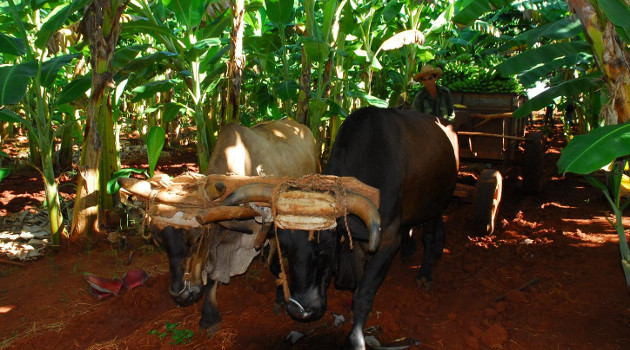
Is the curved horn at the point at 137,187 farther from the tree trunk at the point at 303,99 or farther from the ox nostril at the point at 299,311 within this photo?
the tree trunk at the point at 303,99

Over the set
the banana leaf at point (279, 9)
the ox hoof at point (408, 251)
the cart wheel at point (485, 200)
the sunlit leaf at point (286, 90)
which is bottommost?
the ox hoof at point (408, 251)

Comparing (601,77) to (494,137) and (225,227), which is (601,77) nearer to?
(494,137)

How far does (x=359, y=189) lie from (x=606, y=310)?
8.92 ft

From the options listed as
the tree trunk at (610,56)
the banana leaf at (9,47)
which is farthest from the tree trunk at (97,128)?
the tree trunk at (610,56)

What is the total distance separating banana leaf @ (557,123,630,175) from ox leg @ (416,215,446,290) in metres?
2.29

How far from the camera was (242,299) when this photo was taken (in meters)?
5.07

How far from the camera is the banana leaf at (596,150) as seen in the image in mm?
2990

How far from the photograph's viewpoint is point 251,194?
127 inches

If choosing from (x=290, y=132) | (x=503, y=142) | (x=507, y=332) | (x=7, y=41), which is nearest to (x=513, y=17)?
(x=503, y=142)

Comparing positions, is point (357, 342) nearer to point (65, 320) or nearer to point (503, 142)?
point (65, 320)

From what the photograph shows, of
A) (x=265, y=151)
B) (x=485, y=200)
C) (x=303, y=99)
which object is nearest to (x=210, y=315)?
(x=265, y=151)

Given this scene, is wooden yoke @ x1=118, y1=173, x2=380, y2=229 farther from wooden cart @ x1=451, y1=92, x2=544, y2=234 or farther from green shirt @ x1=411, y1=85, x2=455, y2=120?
green shirt @ x1=411, y1=85, x2=455, y2=120

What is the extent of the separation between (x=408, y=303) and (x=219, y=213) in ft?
7.96

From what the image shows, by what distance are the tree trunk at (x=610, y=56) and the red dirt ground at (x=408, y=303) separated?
179 cm
